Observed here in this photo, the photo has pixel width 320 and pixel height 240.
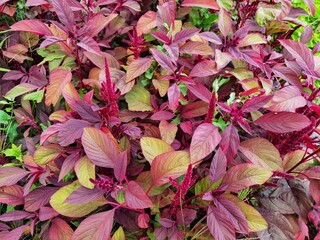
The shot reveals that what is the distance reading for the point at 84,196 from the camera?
2.83ft

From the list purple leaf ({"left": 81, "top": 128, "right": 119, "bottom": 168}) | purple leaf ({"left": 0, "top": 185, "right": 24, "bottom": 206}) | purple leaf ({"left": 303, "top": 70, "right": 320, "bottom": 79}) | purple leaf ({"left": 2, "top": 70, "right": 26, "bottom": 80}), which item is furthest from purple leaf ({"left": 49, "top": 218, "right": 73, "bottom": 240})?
purple leaf ({"left": 303, "top": 70, "right": 320, "bottom": 79})

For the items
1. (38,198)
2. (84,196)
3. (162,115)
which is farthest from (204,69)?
(38,198)

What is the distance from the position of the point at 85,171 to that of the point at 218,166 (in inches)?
13.3

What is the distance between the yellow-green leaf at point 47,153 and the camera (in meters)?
0.97

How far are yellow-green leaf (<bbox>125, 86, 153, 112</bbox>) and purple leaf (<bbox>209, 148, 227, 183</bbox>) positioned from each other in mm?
290

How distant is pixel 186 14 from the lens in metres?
1.40

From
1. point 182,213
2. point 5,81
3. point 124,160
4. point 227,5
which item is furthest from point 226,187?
point 5,81

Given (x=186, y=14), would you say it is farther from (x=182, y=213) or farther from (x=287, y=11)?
(x=182, y=213)

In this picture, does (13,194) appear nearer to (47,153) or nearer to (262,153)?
(47,153)

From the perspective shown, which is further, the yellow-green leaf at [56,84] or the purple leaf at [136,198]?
the yellow-green leaf at [56,84]

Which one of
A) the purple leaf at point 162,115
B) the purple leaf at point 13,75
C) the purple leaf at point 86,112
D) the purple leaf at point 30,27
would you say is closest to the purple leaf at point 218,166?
the purple leaf at point 162,115

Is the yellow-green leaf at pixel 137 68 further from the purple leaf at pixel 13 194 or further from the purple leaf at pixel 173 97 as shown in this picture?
the purple leaf at pixel 13 194

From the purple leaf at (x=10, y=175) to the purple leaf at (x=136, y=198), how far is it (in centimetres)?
37

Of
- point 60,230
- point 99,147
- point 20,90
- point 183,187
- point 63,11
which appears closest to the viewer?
point 183,187
